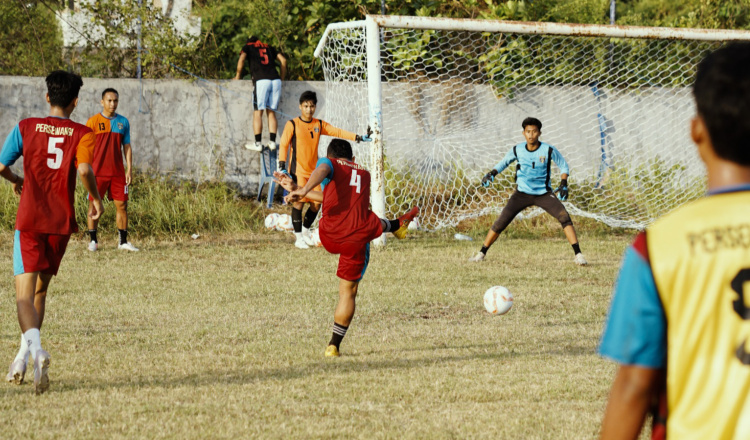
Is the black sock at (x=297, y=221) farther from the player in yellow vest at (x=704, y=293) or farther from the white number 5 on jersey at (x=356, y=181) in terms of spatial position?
the player in yellow vest at (x=704, y=293)

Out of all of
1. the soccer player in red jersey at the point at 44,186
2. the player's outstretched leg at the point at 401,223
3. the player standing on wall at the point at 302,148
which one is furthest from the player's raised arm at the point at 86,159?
the player standing on wall at the point at 302,148

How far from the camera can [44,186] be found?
5.03 metres

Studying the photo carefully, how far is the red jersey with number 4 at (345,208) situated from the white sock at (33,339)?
2.00 metres

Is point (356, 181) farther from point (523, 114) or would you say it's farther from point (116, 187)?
point (523, 114)

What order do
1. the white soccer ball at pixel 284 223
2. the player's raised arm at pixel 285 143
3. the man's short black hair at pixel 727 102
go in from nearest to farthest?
the man's short black hair at pixel 727 102 < the player's raised arm at pixel 285 143 < the white soccer ball at pixel 284 223

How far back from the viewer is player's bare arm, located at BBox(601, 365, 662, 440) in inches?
70.6

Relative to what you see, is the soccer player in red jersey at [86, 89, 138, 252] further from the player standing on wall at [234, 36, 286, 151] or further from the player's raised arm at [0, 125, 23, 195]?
the player's raised arm at [0, 125, 23, 195]

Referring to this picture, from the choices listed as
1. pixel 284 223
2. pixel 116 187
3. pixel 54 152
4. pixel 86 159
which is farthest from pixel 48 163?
pixel 284 223

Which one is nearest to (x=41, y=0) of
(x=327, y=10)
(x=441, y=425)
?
(x=327, y=10)

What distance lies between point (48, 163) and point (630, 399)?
4158mm

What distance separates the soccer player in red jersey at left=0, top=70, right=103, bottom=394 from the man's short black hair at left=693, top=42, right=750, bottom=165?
4.06 m

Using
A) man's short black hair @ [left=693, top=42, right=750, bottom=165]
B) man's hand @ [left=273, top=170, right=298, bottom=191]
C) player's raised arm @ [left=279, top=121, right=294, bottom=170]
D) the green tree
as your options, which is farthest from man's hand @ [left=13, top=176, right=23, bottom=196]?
the green tree

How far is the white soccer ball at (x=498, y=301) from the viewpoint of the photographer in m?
6.94

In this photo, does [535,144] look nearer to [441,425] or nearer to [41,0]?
[441,425]
